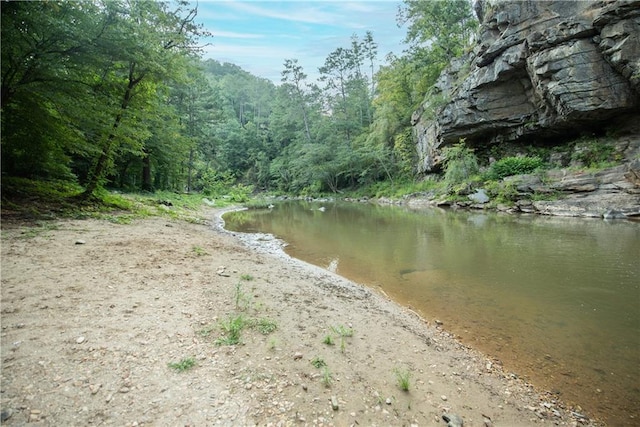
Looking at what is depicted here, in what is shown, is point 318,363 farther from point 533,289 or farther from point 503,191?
point 503,191

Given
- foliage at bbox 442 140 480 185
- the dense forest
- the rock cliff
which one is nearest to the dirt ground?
the dense forest

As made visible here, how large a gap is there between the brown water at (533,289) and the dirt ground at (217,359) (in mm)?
448

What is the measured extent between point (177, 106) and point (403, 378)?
30.0 m

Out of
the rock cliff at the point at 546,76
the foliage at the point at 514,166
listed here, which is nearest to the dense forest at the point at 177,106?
the rock cliff at the point at 546,76

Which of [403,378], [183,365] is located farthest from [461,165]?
[183,365]

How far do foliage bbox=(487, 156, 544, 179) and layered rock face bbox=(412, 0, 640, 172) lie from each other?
2.40 metres

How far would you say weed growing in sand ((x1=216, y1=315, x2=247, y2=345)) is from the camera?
Answer: 298cm

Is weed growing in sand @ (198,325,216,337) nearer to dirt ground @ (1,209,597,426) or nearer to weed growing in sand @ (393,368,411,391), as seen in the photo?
dirt ground @ (1,209,597,426)

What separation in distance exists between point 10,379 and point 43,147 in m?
9.95

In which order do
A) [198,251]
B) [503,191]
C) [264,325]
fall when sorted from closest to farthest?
[264,325]
[198,251]
[503,191]

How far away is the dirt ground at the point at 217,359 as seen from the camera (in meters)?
2.13

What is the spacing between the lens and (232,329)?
125 inches

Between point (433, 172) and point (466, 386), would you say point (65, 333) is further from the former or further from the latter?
point (433, 172)

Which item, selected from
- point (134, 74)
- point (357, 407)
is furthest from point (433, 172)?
point (357, 407)
